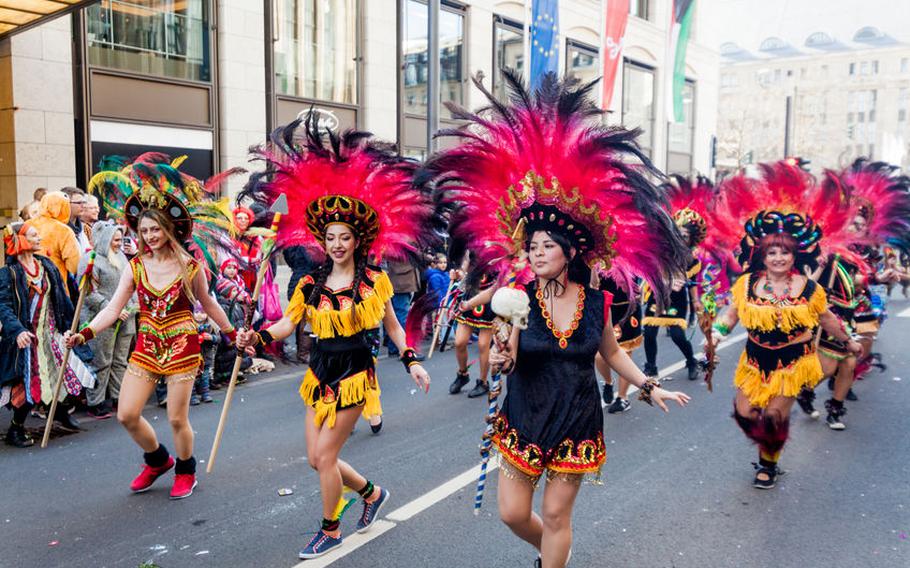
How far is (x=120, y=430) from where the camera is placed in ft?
22.5

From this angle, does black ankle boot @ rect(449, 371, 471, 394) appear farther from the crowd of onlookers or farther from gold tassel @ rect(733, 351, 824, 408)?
gold tassel @ rect(733, 351, 824, 408)

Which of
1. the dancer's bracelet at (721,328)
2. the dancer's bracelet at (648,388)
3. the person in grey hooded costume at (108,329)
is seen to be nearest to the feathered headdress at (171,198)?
the person in grey hooded costume at (108,329)

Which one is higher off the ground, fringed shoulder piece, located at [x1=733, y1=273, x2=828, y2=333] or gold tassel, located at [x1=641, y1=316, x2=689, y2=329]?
fringed shoulder piece, located at [x1=733, y1=273, x2=828, y2=333]

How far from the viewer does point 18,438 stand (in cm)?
636

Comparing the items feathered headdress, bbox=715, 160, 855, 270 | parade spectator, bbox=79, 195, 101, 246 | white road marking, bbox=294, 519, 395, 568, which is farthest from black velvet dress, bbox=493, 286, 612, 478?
Result: parade spectator, bbox=79, 195, 101, 246

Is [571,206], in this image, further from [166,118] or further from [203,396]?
[166,118]

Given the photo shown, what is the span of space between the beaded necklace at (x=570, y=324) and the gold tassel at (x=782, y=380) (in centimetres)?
255

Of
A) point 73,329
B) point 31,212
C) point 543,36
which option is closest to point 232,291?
point 73,329

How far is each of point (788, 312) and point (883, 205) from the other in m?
3.88

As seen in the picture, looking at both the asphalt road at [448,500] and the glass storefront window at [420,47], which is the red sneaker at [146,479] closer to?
the asphalt road at [448,500]

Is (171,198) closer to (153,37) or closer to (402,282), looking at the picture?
(402,282)

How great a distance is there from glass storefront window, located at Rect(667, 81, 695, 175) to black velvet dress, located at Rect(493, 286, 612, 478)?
2819 cm

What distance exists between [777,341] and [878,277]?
381cm

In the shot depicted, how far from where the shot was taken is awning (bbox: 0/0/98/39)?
9.32 metres
